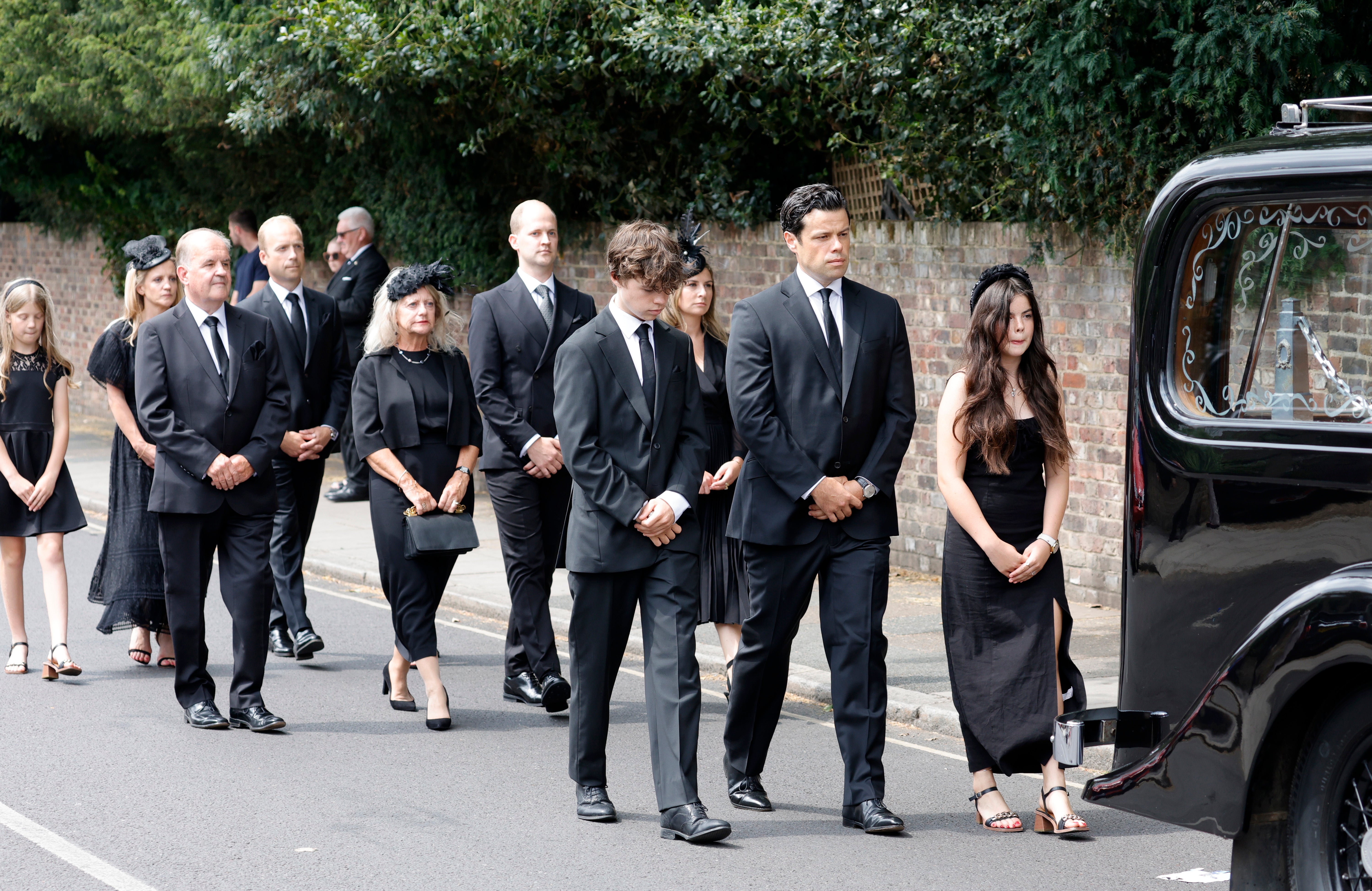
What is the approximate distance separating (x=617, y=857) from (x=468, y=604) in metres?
5.06

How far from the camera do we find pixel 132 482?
8320 millimetres

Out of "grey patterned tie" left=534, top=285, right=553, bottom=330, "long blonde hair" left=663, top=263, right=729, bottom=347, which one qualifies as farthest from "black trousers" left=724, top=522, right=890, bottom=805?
"grey patterned tie" left=534, top=285, right=553, bottom=330

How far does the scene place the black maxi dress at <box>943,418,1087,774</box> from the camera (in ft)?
18.5

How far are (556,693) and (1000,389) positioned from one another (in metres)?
2.75

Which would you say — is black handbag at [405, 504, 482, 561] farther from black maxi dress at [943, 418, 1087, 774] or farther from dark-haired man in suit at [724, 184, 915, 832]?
black maxi dress at [943, 418, 1087, 774]

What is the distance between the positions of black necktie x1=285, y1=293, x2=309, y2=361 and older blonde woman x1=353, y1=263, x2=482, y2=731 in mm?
1528

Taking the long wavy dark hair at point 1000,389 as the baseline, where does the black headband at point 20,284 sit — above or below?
above

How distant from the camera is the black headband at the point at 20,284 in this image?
821cm

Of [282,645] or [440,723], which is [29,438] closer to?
[282,645]

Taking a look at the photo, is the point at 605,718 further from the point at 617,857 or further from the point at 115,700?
the point at 115,700

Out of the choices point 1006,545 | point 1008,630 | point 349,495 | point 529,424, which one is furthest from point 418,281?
point 349,495

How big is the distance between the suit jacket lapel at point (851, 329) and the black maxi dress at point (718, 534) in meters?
1.65

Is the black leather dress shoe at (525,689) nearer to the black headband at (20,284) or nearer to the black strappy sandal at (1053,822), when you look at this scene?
the black strappy sandal at (1053,822)

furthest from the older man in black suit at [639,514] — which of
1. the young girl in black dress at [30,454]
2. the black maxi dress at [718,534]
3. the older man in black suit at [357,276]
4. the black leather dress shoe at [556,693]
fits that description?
the older man in black suit at [357,276]
